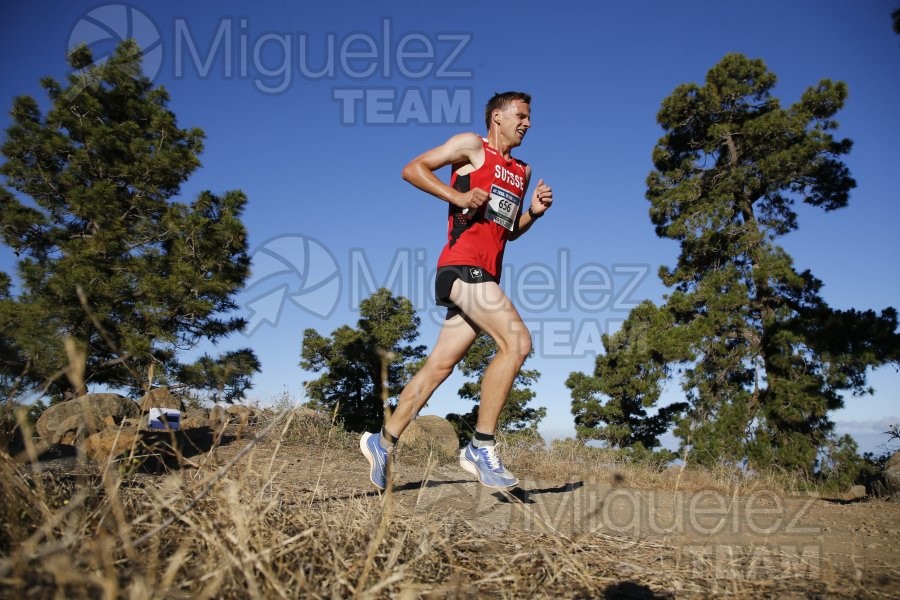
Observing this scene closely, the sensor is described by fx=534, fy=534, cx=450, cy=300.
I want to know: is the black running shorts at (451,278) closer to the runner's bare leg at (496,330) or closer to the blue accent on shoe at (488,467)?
the runner's bare leg at (496,330)

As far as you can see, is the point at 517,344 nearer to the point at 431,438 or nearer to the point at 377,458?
the point at 377,458

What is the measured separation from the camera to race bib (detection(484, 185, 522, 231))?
346 centimetres

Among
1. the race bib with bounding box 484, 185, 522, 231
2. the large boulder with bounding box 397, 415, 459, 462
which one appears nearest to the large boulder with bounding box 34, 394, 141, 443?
the large boulder with bounding box 397, 415, 459, 462

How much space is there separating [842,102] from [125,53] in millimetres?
19497

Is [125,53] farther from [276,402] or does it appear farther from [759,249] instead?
[759,249]

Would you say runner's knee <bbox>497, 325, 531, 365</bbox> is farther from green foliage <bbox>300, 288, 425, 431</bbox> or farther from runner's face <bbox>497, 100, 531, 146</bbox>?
green foliage <bbox>300, 288, 425, 431</bbox>

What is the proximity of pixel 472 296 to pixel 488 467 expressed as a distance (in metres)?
1.01

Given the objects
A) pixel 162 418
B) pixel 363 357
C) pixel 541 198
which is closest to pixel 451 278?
pixel 541 198

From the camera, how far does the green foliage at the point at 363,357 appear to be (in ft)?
66.7

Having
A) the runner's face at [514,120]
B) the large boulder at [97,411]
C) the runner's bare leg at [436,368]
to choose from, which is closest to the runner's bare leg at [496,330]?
the runner's bare leg at [436,368]

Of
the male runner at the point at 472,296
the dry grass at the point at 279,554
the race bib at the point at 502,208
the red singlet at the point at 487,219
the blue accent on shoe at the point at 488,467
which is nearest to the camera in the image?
the dry grass at the point at 279,554

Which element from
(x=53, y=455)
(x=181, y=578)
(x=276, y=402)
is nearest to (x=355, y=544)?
(x=181, y=578)

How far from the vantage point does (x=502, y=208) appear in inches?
138

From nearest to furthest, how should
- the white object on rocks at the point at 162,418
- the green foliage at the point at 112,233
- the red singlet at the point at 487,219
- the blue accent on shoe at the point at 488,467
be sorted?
the white object on rocks at the point at 162,418
the blue accent on shoe at the point at 488,467
the red singlet at the point at 487,219
the green foliage at the point at 112,233
